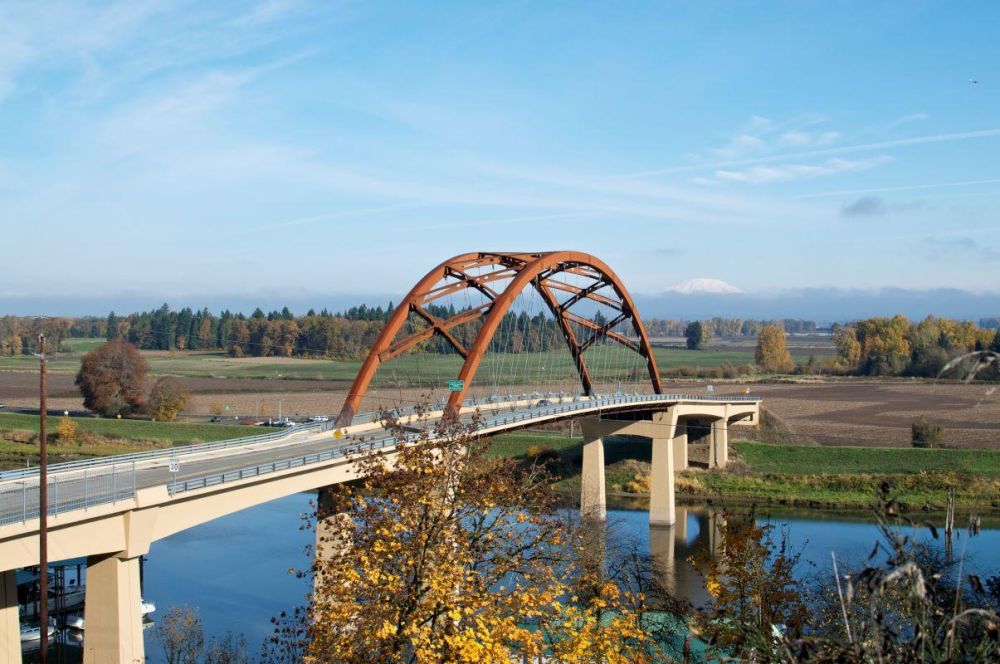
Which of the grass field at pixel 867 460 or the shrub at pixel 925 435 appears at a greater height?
the shrub at pixel 925 435

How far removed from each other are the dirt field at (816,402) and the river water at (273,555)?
811 inches

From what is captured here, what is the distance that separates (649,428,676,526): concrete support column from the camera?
4884cm

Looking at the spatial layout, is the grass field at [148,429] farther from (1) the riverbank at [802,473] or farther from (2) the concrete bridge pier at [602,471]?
(2) the concrete bridge pier at [602,471]

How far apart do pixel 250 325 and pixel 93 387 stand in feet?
232

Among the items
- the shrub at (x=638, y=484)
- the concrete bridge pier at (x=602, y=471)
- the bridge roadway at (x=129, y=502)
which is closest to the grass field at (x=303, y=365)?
the shrub at (x=638, y=484)

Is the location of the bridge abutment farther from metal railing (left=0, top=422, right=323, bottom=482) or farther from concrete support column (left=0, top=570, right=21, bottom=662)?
concrete support column (left=0, top=570, right=21, bottom=662)

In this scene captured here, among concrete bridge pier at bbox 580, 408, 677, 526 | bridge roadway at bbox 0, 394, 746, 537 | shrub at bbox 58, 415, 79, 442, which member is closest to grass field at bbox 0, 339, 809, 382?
shrub at bbox 58, 415, 79, 442

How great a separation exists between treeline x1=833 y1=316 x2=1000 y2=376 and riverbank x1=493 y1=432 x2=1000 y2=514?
2262 inches

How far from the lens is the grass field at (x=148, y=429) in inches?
2638

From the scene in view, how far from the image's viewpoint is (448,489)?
1578 cm

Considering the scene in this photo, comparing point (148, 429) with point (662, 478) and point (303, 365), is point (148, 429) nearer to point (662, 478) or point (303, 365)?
point (662, 478)

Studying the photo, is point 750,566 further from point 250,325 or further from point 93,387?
point 250,325

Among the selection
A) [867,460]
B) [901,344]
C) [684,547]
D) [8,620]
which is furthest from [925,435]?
[901,344]

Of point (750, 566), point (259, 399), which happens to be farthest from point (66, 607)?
point (259, 399)
